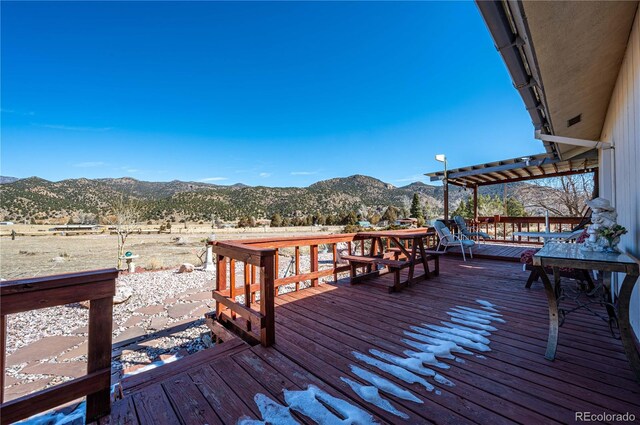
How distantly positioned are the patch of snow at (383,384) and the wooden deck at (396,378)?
4 cm

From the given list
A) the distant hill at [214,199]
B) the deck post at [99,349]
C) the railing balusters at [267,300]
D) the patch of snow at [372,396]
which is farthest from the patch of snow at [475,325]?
the distant hill at [214,199]

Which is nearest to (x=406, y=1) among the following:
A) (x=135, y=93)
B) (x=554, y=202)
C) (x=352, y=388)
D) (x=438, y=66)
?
(x=438, y=66)

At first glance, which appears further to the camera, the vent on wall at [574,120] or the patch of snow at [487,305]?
the vent on wall at [574,120]

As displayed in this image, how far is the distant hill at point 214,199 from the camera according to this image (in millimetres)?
34875

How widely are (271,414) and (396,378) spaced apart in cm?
86

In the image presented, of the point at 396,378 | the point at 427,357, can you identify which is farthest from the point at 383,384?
the point at 427,357

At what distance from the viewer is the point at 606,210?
7.66ft

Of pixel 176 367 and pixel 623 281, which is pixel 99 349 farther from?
pixel 623 281

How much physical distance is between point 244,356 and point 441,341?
1698mm

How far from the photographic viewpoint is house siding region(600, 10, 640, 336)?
7.03 feet

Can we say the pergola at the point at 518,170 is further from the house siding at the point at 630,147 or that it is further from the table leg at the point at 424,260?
the table leg at the point at 424,260

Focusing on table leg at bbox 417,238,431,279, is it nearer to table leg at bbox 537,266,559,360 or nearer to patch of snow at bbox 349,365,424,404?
table leg at bbox 537,266,559,360

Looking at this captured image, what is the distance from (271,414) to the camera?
150 centimetres

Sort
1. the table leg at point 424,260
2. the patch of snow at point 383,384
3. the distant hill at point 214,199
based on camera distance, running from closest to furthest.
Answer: the patch of snow at point 383,384, the table leg at point 424,260, the distant hill at point 214,199
